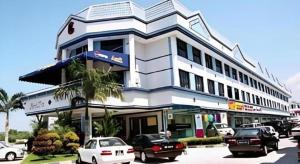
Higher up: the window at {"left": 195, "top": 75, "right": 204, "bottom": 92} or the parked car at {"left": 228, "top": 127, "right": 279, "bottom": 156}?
the window at {"left": 195, "top": 75, "right": 204, "bottom": 92}

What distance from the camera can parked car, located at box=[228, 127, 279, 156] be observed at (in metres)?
15.0

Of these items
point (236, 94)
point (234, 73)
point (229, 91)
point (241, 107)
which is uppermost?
point (234, 73)

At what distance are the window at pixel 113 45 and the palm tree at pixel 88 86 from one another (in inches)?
213

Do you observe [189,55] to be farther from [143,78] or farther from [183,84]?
[143,78]

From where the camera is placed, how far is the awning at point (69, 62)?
2344 cm

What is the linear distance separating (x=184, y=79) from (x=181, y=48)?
3.18 meters

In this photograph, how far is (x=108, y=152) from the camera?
13.6 m

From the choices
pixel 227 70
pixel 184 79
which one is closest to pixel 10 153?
pixel 184 79

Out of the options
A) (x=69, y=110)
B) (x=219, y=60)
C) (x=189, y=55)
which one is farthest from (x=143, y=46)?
(x=219, y=60)

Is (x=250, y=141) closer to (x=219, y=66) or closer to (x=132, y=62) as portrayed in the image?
(x=132, y=62)

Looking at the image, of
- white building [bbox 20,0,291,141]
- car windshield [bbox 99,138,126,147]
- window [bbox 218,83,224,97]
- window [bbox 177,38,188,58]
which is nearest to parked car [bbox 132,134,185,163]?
car windshield [bbox 99,138,126,147]

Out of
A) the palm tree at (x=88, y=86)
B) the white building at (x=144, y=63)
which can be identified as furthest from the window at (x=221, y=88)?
the palm tree at (x=88, y=86)

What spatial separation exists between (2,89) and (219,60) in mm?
33596

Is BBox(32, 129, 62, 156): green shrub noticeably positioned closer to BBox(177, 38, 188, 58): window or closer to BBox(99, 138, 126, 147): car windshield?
BBox(99, 138, 126, 147): car windshield
